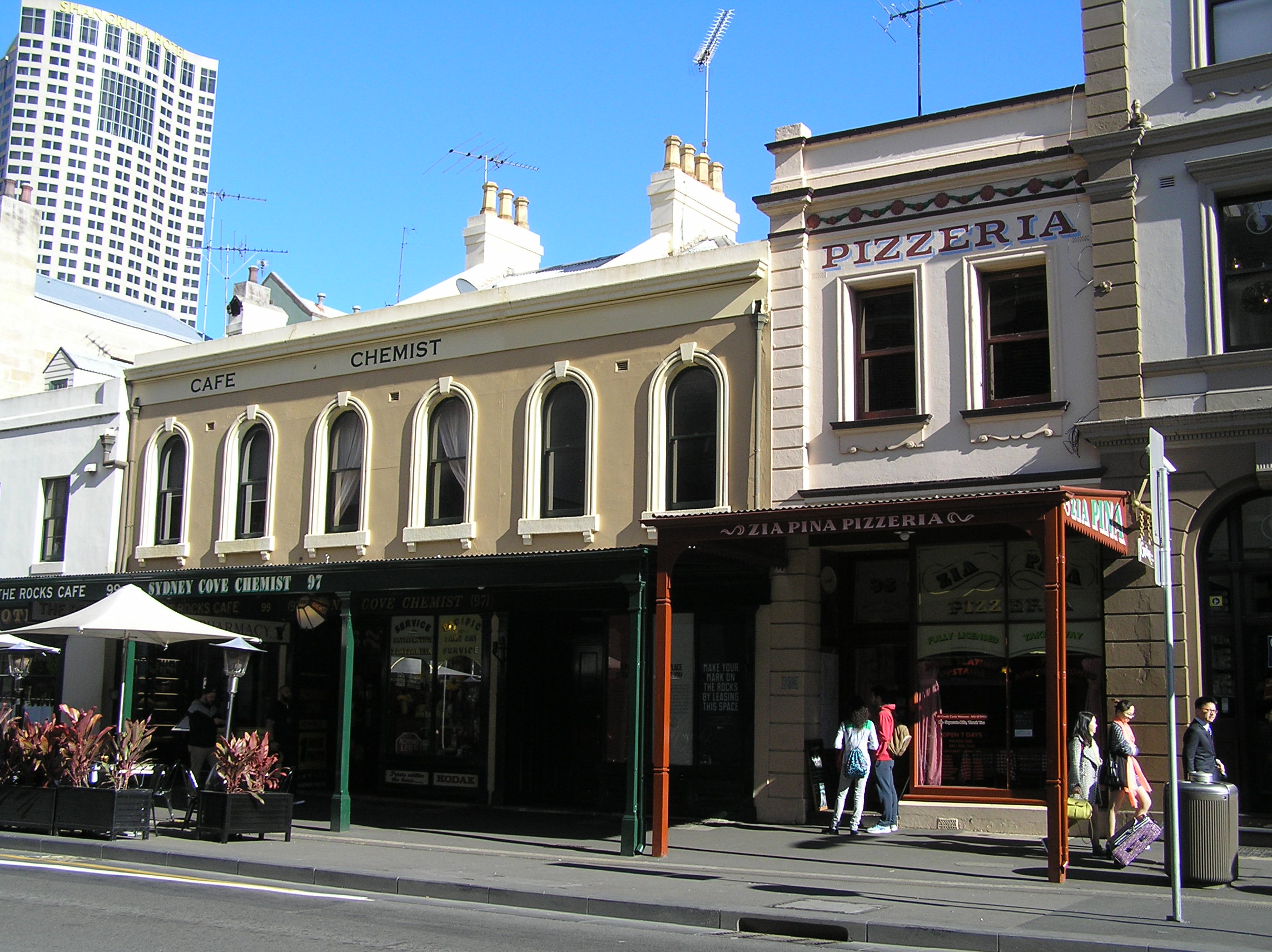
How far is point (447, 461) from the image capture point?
19969 mm

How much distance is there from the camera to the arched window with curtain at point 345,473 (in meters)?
21.0

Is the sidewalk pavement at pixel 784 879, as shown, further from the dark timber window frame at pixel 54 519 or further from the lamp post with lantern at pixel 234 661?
the dark timber window frame at pixel 54 519

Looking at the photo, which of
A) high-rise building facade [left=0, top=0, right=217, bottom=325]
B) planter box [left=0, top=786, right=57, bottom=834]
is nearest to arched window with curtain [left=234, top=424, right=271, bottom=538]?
planter box [left=0, top=786, right=57, bottom=834]

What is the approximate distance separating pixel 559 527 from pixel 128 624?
5.84m

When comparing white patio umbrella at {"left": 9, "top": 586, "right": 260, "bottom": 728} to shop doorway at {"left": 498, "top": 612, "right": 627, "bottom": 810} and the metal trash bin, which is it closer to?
shop doorway at {"left": 498, "top": 612, "right": 627, "bottom": 810}

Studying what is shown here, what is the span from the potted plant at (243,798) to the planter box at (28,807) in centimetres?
166

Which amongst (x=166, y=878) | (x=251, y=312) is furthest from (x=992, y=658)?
(x=251, y=312)

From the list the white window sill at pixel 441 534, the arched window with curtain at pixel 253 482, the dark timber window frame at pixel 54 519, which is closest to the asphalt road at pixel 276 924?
the white window sill at pixel 441 534

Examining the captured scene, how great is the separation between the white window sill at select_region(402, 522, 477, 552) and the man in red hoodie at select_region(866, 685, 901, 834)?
6927mm

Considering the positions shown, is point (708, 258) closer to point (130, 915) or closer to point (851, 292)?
point (851, 292)

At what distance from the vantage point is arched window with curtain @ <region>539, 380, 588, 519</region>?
61.2 ft

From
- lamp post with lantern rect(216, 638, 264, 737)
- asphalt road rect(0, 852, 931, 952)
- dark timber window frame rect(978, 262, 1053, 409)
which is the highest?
dark timber window frame rect(978, 262, 1053, 409)

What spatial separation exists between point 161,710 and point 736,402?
1308 cm

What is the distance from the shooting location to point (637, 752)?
47.4ft
